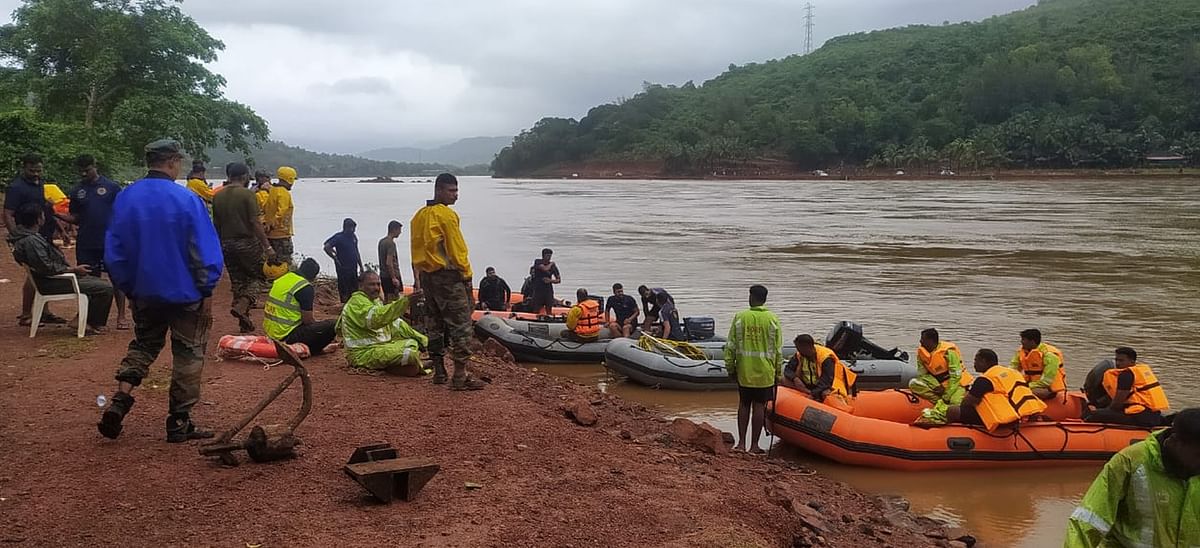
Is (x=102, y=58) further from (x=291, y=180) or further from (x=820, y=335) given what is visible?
(x=820, y=335)

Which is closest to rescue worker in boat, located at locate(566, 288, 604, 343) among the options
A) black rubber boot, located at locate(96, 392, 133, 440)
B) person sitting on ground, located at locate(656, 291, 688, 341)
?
person sitting on ground, located at locate(656, 291, 688, 341)

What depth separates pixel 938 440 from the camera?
26.3 ft

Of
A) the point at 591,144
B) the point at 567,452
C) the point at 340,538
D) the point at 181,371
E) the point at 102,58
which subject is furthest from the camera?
the point at 591,144

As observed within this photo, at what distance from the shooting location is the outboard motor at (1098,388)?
8.53 meters

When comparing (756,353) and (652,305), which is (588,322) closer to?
(652,305)

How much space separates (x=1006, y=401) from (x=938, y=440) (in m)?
0.71

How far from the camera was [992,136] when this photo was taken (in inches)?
3066

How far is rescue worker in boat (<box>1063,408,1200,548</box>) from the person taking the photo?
2.93 metres

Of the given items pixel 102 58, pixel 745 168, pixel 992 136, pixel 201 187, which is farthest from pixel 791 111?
pixel 201 187

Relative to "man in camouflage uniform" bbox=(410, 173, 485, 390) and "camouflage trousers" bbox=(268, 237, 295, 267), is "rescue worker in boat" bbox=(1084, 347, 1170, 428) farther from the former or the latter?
"camouflage trousers" bbox=(268, 237, 295, 267)

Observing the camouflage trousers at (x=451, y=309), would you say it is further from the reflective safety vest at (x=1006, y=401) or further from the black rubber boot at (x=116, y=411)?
the reflective safety vest at (x=1006, y=401)

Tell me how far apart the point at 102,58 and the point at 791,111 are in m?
90.9

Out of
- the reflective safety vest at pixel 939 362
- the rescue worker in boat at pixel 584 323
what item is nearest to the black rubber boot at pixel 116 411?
the reflective safety vest at pixel 939 362

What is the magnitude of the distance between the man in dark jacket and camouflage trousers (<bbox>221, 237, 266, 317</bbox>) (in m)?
3.99
